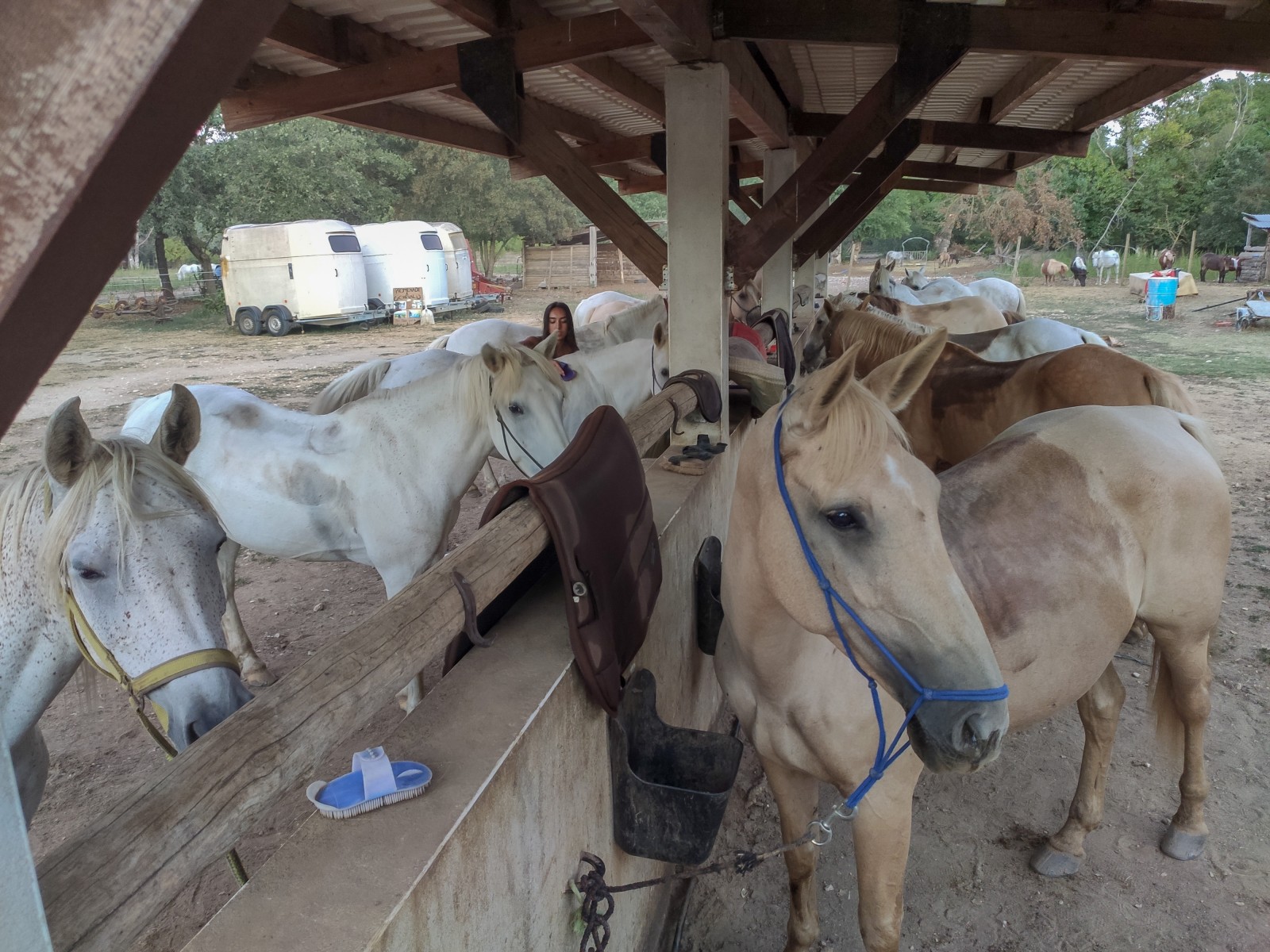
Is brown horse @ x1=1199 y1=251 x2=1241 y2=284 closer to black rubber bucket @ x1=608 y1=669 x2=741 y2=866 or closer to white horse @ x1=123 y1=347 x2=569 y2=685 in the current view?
white horse @ x1=123 y1=347 x2=569 y2=685

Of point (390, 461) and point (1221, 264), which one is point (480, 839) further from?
point (1221, 264)

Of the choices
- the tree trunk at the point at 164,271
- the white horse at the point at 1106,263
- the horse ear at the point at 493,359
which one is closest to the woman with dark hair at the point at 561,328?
the horse ear at the point at 493,359

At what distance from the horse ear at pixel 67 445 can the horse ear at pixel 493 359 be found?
72.3 inches

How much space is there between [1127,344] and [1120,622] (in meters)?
14.1

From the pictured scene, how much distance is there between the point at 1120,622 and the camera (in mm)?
2303

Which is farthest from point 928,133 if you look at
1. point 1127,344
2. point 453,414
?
point 1127,344

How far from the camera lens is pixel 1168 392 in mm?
3525

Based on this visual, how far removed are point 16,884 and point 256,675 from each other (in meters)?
3.62

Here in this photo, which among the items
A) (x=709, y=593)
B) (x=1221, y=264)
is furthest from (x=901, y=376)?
(x=1221, y=264)

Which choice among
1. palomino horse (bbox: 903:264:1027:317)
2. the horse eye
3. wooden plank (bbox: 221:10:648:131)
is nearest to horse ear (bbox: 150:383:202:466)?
the horse eye

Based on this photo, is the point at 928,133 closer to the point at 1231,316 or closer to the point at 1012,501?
the point at 1012,501

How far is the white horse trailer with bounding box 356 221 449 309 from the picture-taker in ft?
66.8

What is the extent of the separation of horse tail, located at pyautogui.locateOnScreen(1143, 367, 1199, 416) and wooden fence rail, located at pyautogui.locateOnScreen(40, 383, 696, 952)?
3422 millimetres

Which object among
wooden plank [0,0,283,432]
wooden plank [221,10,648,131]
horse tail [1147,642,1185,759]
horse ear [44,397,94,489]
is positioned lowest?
horse tail [1147,642,1185,759]
